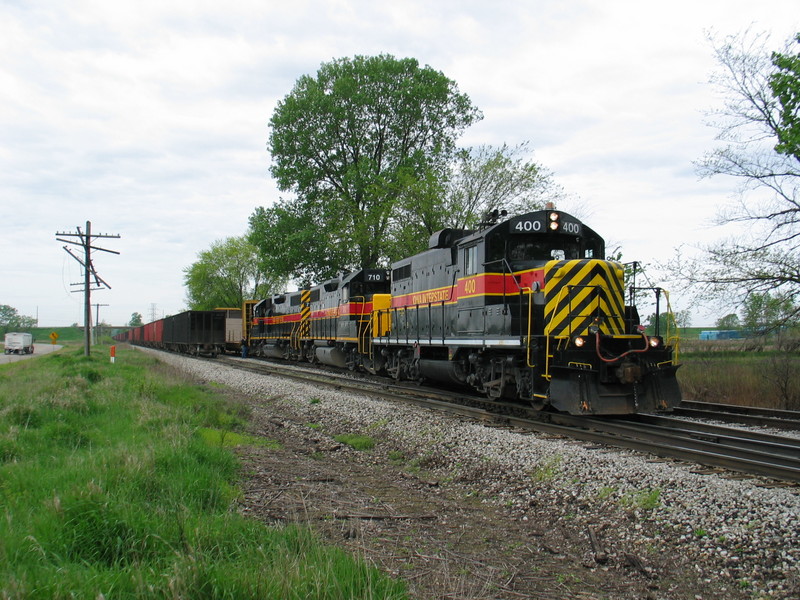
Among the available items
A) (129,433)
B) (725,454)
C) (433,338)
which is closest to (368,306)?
(433,338)

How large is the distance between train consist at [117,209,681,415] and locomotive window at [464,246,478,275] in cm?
2

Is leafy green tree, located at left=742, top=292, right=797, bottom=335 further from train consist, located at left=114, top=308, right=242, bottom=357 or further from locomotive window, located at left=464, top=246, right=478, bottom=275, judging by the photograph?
train consist, located at left=114, top=308, right=242, bottom=357

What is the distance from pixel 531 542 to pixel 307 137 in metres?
29.2

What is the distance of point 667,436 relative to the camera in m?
7.91

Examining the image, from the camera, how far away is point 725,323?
43.6ft

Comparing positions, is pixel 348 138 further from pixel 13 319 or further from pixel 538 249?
pixel 13 319

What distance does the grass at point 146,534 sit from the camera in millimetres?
2967

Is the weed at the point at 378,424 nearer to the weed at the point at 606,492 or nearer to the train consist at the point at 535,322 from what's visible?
the train consist at the point at 535,322

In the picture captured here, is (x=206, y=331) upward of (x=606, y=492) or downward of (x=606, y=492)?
upward

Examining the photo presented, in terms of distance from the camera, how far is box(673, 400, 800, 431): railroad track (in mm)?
9492

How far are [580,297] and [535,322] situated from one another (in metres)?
0.86

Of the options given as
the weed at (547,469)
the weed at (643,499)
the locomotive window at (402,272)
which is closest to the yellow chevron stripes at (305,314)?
the locomotive window at (402,272)

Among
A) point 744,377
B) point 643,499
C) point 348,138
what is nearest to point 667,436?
point 643,499

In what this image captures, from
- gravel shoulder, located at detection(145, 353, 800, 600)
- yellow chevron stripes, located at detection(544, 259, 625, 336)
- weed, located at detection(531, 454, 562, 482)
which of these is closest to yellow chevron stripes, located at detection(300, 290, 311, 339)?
yellow chevron stripes, located at detection(544, 259, 625, 336)
